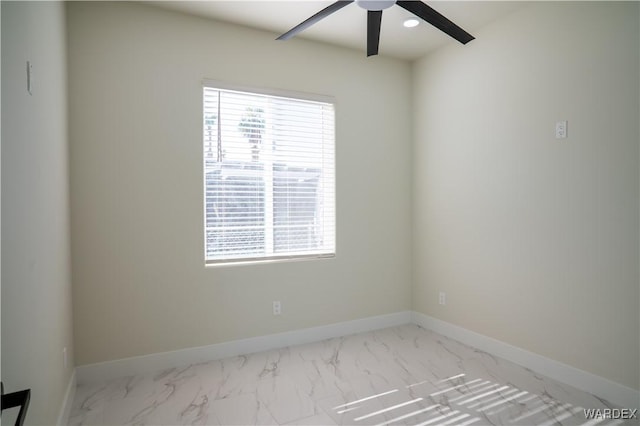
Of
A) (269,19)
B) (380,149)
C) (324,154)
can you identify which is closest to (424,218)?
(380,149)

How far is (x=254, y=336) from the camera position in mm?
3219

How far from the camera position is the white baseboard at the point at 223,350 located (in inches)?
107

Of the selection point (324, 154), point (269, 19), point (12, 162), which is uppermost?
point (269, 19)

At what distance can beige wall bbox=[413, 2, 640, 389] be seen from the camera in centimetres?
233

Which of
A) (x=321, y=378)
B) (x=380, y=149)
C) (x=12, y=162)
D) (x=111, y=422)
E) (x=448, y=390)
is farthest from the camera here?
(x=380, y=149)

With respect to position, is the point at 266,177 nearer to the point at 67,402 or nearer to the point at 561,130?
the point at 67,402

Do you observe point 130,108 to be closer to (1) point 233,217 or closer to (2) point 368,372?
(1) point 233,217

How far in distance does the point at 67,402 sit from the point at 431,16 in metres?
3.39

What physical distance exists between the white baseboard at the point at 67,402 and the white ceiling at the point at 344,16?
282cm

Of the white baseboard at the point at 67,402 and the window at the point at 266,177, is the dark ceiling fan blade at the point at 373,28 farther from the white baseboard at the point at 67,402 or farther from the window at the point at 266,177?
the white baseboard at the point at 67,402

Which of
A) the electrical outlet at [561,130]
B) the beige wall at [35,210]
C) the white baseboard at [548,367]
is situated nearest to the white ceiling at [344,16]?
the electrical outlet at [561,130]

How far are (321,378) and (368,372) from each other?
0.38 m

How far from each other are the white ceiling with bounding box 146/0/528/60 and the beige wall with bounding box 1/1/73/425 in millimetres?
1136

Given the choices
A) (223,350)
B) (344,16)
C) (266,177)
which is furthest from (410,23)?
(223,350)
